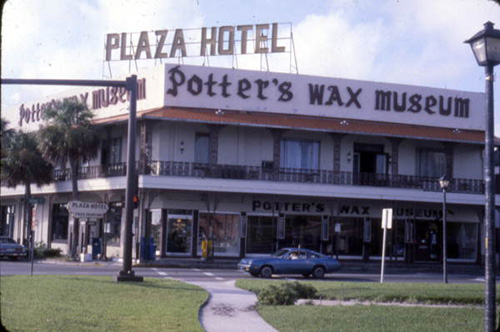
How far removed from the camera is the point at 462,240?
4250 cm

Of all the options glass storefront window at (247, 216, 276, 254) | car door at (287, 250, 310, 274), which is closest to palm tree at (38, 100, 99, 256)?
glass storefront window at (247, 216, 276, 254)

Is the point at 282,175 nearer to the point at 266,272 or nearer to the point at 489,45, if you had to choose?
the point at 266,272

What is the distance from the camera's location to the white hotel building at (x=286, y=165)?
37062 mm

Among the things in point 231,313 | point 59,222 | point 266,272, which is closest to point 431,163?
point 266,272

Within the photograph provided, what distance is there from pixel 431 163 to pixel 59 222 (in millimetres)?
24272

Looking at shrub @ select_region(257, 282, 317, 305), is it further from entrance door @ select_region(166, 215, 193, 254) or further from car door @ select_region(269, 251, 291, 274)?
entrance door @ select_region(166, 215, 193, 254)

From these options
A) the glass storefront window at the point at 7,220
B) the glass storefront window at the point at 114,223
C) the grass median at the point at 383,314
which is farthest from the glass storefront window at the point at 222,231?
the glass storefront window at the point at 7,220

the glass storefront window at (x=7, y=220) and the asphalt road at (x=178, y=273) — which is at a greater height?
the glass storefront window at (x=7, y=220)

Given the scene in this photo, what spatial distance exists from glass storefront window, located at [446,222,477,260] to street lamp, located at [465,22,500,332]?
33389 millimetres

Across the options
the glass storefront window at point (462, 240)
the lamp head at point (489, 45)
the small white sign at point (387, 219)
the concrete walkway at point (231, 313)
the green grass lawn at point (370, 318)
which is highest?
the lamp head at point (489, 45)

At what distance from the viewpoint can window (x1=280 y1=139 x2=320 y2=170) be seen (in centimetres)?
3906

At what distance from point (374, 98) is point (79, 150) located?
17194 mm

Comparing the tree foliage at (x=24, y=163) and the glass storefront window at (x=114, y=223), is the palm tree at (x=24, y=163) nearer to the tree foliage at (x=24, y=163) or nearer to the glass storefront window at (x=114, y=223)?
the tree foliage at (x=24, y=163)

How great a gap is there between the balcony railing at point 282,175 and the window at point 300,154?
446mm
